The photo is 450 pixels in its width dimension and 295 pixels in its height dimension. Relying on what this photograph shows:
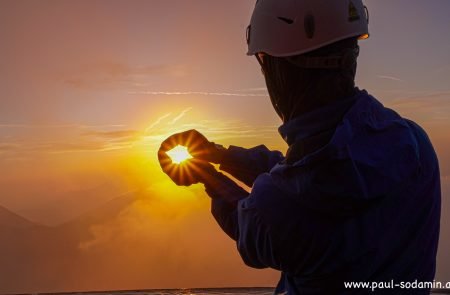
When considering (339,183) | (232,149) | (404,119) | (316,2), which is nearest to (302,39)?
(316,2)

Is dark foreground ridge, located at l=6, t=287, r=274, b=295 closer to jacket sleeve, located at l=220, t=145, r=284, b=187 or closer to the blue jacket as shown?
jacket sleeve, located at l=220, t=145, r=284, b=187

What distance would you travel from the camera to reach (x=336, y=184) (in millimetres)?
1561

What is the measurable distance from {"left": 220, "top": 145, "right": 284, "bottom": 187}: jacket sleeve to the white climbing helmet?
111cm

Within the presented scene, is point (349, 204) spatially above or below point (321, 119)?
below

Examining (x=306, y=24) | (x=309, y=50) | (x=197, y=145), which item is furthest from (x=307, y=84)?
(x=197, y=145)

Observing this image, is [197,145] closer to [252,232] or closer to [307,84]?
[307,84]

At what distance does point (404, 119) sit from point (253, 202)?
0.71 m

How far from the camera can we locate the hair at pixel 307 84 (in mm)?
1941

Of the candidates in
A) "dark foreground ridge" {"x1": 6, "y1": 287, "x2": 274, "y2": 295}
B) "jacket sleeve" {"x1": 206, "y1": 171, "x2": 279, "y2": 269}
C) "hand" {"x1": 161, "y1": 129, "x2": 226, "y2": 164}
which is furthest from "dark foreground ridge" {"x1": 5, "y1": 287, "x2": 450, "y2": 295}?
"jacket sleeve" {"x1": 206, "y1": 171, "x2": 279, "y2": 269}

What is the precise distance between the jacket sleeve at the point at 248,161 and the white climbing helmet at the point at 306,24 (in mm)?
1108

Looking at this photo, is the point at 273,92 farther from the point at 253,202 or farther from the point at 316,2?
the point at 253,202

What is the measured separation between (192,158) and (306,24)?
1369 millimetres

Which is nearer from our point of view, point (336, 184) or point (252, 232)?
point (336, 184)

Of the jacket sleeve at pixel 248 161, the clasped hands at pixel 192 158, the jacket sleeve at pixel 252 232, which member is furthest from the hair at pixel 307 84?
the jacket sleeve at pixel 248 161
